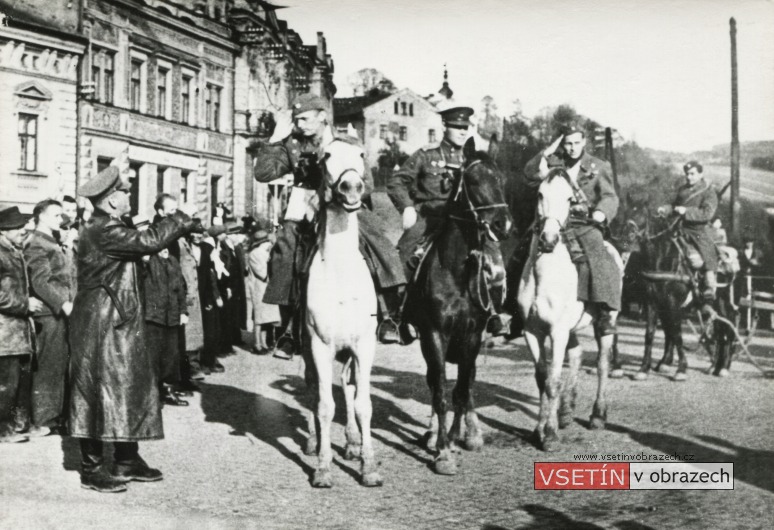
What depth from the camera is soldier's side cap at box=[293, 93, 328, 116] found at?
7973 mm

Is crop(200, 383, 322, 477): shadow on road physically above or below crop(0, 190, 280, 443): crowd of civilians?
below

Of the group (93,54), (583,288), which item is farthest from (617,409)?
(93,54)

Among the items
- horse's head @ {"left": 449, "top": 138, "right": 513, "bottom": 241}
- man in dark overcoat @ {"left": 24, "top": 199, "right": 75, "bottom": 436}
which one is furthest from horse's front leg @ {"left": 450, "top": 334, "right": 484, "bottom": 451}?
man in dark overcoat @ {"left": 24, "top": 199, "right": 75, "bottom": 436}

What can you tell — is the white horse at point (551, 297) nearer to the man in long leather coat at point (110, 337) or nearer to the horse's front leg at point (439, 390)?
the horse's front leg at point (439, 390)

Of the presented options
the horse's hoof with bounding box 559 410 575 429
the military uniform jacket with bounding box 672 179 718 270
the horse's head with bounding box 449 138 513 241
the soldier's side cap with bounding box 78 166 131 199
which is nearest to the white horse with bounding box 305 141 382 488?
the horse's head with bounding box 449 138 513 241

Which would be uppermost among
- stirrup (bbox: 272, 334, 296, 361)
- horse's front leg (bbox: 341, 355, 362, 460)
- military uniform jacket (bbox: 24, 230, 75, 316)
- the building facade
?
the building facade

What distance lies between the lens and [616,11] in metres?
8.08

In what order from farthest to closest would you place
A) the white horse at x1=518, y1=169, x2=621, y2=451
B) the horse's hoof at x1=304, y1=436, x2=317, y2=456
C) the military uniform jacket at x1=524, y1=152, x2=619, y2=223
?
the military uniform jacket at x1=524, y1=152, x2=619, y2=223 < the white horse at x1=518, y1=169, x2=621, y2=451 < the horse's hoof at x1=304, y1=436, x2=317, y2=456

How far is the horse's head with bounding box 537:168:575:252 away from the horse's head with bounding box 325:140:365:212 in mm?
2111

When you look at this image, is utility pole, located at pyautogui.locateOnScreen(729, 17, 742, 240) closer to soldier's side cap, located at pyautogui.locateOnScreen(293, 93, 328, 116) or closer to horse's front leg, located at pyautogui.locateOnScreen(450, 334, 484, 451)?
horse's front leg, located at pyautogui.locateOnScreen(450, 334, 484, 451)

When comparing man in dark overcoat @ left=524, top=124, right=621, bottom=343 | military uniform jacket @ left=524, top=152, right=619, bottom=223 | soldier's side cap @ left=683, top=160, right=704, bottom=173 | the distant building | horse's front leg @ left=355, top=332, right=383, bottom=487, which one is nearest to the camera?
horse's front leg @ left=355, top=332, right=383, bottom=487

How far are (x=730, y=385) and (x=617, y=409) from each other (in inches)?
111

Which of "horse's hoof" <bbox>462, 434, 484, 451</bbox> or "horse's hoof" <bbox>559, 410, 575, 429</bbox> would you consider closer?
"horse's hoof" <bbox>462, 434, 484, 451</bbox>

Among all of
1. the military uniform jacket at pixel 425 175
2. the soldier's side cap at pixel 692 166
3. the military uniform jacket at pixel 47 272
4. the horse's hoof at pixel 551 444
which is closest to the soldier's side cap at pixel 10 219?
the military uniform jacket at pixel 47 272
